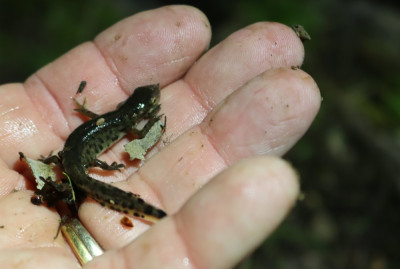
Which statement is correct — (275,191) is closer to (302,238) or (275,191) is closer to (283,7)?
(302,238)

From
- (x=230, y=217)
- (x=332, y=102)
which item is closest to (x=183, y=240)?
(x=230, y=217)

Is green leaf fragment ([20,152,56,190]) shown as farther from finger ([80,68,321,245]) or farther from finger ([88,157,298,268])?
finger ([88,157,298,268])

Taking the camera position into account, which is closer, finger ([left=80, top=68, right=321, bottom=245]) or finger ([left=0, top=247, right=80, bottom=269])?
finger ([left=0, top=247, right=80, bottom=269])

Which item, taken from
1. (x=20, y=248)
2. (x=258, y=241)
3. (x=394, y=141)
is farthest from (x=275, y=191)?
(x=394, y=141)

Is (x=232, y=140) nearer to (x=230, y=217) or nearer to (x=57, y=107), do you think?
(x=230, y=217)

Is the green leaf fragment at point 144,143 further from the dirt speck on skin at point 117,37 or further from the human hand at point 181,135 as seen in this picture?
the dirt speck on skin at point 117,37

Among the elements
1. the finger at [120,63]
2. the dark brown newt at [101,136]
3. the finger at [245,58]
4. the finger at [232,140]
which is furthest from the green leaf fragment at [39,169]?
the finger at [245,58]

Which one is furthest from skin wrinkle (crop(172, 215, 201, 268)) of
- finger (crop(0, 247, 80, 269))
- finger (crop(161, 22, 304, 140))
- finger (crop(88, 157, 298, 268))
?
finger (crop(161, 22, 304, 140))
